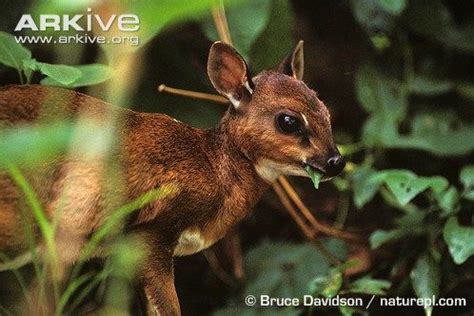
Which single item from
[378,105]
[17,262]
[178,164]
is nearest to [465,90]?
[378,105]

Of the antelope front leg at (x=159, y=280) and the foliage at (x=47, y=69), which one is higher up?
the foliage at (x=47, y=69)

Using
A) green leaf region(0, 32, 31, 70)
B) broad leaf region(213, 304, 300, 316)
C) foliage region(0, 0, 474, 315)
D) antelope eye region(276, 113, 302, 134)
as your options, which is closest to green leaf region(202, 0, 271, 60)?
foliage region(0, 0, 474, 315)

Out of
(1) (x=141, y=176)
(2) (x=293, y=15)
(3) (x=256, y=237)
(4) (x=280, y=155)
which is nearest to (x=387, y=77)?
(2) (x=293, y=15)

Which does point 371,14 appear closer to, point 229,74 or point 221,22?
point 221,22

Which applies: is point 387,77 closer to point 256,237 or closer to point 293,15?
point 293,15

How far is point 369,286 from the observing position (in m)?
1.54

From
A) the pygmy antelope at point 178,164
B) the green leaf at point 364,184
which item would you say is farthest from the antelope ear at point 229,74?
the green leaf at point 364,184

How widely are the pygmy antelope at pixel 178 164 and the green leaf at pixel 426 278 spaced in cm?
37

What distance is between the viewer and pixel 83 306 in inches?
56.8

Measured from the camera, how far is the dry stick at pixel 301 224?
163 centimetres

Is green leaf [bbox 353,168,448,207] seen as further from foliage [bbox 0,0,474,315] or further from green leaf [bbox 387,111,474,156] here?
green leaf [bbox 387,111,474,156]

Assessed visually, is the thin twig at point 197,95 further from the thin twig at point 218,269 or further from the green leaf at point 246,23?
the thin twig at point 218,269

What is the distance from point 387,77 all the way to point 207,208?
640 millimetres

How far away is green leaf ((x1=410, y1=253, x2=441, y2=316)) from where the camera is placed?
60.8 inches
